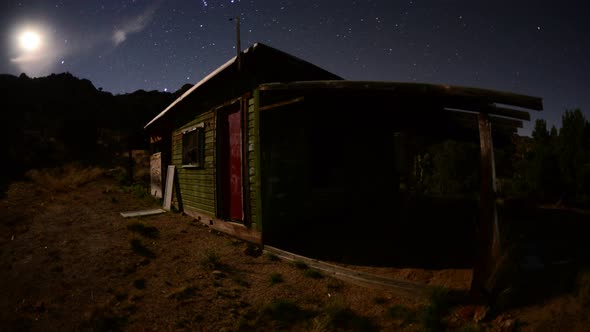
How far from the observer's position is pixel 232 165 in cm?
716

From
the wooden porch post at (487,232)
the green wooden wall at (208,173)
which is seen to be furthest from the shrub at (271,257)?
the wooden porch post at (487,232)

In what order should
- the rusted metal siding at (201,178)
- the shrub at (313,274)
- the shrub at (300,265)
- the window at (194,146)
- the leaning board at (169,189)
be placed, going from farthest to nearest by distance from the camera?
the leaning board at (169,189)
the window at (194,146)
the rusted metal siding at (201,178)
the shrub at (300,265)
the shrub at (313,274)

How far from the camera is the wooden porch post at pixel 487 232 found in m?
3.37

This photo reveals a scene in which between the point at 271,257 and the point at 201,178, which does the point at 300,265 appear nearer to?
the point at 271,257

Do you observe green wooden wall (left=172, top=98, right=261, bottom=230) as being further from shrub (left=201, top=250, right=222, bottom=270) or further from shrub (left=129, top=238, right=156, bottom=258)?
shrub (left=129, top=238, right=156, bottom=258)

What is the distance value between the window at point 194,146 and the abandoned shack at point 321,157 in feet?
0.19

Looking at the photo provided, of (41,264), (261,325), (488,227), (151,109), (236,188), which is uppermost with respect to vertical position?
(151,109)

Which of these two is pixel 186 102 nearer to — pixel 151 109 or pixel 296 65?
pixel 296 65

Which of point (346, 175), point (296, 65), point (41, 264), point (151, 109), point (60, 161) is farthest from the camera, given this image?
point (151, 109)

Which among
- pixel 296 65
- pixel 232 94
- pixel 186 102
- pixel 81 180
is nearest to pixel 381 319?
pixel 296 65

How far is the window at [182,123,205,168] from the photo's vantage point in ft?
27.5

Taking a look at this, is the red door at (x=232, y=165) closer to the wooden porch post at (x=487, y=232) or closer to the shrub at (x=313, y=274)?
the shrub at (x=313, y=274)

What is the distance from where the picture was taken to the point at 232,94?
6918mm

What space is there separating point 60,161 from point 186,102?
81.6ft
